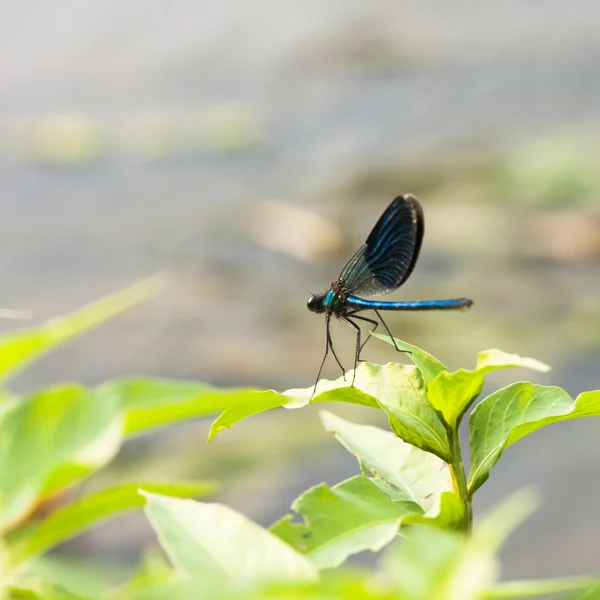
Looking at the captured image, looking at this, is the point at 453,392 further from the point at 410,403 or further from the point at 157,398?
the point at 157,398

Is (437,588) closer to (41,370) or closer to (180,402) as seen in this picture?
(180,402)

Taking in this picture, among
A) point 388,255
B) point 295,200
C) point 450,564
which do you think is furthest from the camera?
point 295,200

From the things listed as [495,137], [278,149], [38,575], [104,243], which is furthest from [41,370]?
[38,575]

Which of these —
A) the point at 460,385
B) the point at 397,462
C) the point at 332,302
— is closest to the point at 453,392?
the point at 460,385

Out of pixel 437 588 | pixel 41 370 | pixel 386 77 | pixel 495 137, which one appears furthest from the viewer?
pixel 386 77

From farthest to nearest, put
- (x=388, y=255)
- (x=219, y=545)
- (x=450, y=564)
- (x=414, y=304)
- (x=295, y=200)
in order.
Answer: (x=295, y=200) → (x=388, y=255) → (x=414, y=304) → (x=219, y=545) → (x=450, y=564)

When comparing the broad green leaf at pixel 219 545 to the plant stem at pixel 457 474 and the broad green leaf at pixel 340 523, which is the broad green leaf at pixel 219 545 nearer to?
the broad green leaf at pixel 340 523
